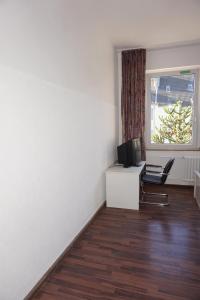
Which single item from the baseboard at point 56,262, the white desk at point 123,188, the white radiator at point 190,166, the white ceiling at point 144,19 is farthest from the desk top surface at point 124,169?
the white ceiling at point 144,19

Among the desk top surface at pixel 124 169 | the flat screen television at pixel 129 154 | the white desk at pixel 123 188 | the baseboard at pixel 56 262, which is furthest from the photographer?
the flat screen television at pixel 129 154

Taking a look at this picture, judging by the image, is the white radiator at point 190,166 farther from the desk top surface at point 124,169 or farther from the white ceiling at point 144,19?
the white ceiling at point 144,19

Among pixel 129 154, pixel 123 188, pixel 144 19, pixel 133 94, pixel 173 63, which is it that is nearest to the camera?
pixel 144 19

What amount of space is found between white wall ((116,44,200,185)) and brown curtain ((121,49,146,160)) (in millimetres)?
127

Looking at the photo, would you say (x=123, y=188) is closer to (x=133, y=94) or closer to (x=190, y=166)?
(x=190, y=166)

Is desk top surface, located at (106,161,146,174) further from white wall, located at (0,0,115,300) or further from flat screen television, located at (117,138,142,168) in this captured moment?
white wall, located at (0,0,115,300)

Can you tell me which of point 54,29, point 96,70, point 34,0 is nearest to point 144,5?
point 96,70

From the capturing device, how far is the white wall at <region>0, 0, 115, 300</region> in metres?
1.52

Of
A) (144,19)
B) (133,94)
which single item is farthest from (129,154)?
(144,19)

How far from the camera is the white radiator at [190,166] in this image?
4238 mm

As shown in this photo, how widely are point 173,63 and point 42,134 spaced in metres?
3.27

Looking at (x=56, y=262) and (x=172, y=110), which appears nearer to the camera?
(x=56, y=262)

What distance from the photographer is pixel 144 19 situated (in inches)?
119

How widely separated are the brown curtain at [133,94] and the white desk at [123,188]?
107 cm
